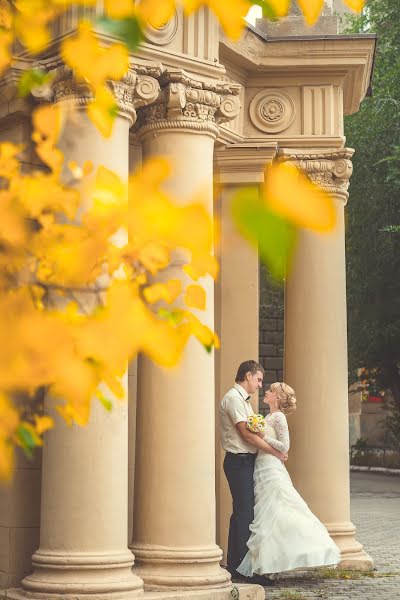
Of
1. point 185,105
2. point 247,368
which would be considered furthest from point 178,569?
point 185,105

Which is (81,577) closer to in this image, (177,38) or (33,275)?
(177,38)

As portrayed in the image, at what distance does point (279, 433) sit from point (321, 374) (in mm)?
1177

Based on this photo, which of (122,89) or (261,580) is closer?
(122,89)

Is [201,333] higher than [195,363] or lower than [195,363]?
lower

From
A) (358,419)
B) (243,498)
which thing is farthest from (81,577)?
(358,419)

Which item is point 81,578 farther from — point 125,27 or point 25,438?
point 125,27

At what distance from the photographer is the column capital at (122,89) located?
7.91m

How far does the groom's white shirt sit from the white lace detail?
0.19m

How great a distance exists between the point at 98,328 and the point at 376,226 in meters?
25.2

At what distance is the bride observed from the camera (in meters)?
9.51

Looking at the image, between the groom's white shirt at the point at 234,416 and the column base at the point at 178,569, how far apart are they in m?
1.65

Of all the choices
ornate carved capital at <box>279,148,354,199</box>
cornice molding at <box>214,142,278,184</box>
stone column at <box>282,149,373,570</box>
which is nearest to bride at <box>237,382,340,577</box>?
stone column at <box>282,149,373,570</box>

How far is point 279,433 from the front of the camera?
32.9 ft

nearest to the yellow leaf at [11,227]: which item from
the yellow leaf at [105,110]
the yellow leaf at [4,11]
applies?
the yellow leaf at [105,110]
